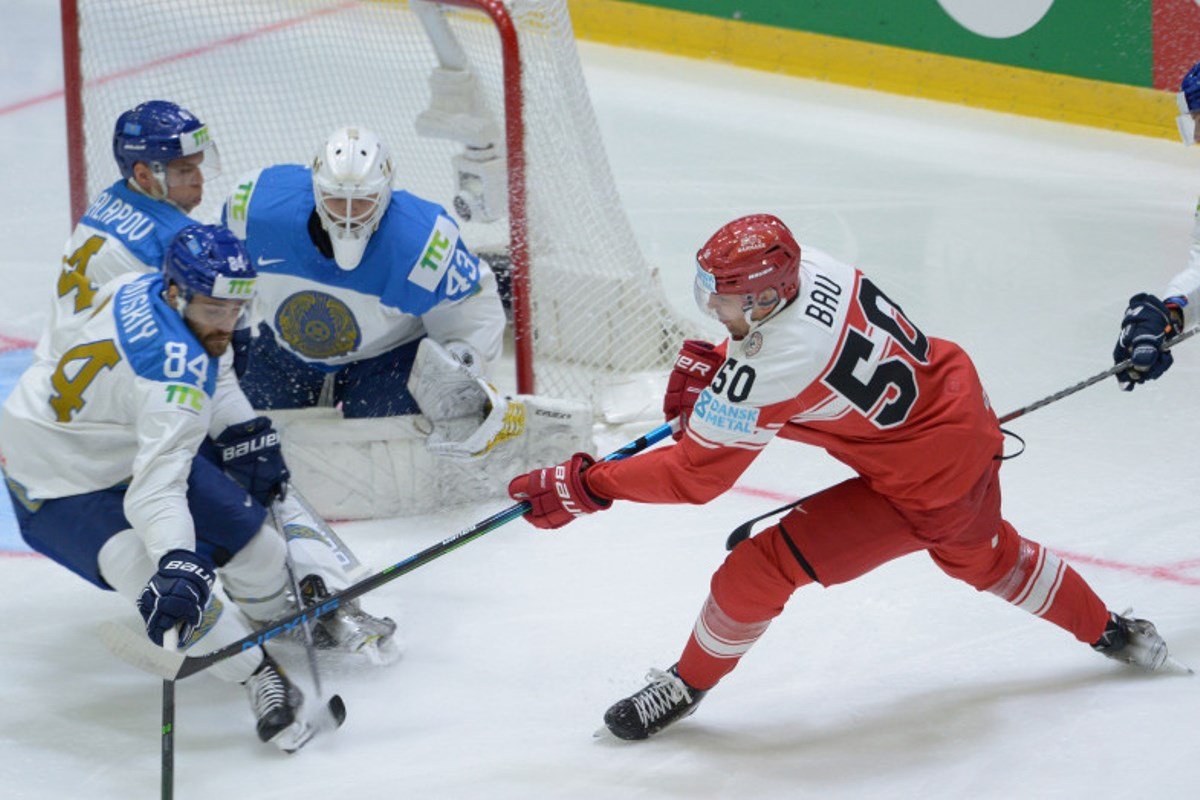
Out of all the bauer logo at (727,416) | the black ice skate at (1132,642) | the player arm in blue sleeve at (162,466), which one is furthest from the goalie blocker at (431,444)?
the black ice skate at (1132,642)

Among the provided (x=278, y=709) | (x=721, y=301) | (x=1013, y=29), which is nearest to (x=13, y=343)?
(x=278, y=709)

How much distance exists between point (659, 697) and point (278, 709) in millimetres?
681

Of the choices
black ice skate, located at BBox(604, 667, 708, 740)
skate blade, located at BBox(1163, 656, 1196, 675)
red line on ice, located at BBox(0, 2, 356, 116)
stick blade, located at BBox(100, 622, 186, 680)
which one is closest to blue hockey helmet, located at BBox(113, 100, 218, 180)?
red line on ice, located at BBox(0, 2, 356, 116)

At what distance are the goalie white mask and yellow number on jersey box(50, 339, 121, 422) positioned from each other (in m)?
0.74

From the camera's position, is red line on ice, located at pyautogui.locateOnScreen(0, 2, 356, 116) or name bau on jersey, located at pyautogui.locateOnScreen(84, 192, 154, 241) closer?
name bau on jersey, located at pyautogui.locateOnScreen(84, 192, 154, 241)

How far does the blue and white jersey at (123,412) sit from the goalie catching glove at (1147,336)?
6.15ft

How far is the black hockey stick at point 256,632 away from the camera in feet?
9.11

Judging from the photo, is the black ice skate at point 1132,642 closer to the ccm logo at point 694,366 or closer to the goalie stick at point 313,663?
the ccm logo at point 694,366

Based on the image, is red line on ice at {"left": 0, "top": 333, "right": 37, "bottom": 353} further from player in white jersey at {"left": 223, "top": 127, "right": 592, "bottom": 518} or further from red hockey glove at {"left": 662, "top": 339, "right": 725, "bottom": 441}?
red hockey glove at {"left": 662, "top": 339, "right": 725, "bottom": 441}

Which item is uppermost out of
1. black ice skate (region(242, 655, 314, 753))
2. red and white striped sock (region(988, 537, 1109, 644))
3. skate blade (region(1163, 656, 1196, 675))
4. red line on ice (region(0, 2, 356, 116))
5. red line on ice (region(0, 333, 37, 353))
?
red line on ice (region(0, 2, 356, 116))

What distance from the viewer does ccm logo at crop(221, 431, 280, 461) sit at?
3.22 metres

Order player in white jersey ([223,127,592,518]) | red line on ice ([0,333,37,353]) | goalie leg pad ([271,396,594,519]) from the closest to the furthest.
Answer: player in white jersey ([223,127,592,518]) < goalie leg pad ([271,396,594,519]) < red line on ice ([0,333,37,353])

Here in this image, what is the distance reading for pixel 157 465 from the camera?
286cm

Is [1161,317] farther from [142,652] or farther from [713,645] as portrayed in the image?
[142,652]
